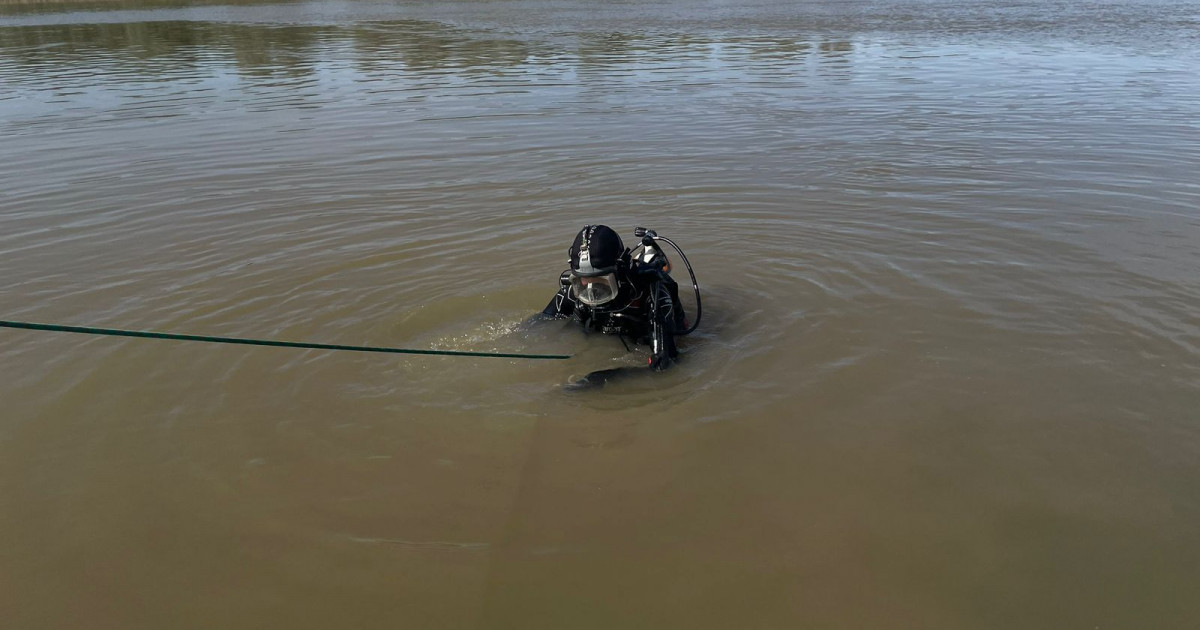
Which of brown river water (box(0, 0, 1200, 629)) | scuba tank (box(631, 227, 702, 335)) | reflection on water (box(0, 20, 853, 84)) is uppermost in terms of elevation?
reflection on water (box(0, 20, 853, 84))

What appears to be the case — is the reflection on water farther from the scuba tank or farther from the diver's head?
the diver's head

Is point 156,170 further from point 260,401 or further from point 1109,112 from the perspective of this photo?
point 1109,112

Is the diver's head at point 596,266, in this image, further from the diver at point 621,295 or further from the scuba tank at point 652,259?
the scuba tank at point 652,259

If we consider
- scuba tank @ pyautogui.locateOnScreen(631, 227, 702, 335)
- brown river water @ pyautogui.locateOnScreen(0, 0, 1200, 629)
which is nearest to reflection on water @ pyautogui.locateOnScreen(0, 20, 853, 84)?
brown river water @ pyautogui.locateOnScreen(0, 0, 1200, 629)

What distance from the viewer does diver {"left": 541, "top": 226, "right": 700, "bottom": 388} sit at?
4.93 metres

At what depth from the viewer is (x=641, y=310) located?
17.8ft

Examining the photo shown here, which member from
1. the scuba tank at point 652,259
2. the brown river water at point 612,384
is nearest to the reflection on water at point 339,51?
the brown river water at point 612,384

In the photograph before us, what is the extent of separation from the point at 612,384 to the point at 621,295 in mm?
605

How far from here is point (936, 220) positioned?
8.11 metres

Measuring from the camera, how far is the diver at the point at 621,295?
4930 mm

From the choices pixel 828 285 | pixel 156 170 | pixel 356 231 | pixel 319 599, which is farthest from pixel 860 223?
pixel 156 170

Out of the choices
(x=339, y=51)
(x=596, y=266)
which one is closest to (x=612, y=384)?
(x=596, y=266)

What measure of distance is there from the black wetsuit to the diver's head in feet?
0.44

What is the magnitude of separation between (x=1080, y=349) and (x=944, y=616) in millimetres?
2992
